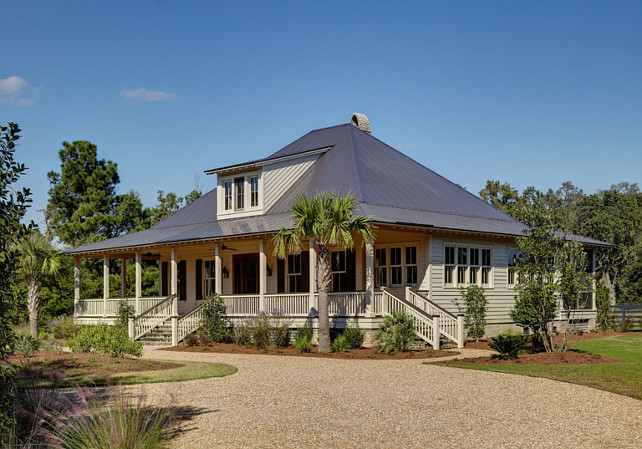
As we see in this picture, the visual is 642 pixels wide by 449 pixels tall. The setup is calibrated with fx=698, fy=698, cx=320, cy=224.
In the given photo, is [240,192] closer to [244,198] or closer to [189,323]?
[244,198]

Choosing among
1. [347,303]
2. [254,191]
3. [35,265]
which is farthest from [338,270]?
[35,265]

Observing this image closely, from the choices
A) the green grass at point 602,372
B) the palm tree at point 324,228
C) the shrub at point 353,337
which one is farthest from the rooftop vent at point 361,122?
the green grass at point 602,372

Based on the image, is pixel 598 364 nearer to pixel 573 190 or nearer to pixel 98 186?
pixel 98 186

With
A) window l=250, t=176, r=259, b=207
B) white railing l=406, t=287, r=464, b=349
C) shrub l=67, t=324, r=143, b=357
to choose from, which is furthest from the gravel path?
window l=250, t=176, r=259, b=207

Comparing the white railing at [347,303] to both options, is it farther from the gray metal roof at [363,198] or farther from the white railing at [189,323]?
the white railing at [189,323]

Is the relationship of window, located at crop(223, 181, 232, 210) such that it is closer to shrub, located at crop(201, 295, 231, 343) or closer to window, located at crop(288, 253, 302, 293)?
window, located at crop(288, 253, 302, 293)

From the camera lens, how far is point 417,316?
65.9 ft

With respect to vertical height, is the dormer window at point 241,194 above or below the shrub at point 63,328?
above

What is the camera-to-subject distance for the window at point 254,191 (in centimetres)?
2633

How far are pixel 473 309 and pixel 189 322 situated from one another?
9509mm

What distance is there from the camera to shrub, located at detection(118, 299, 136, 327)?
25034 mm

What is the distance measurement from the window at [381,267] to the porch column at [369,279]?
361cm

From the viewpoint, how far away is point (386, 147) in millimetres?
29391

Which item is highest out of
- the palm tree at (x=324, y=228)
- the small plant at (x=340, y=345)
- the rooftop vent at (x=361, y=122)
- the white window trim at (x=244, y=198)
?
the rooftop vent at (x=361, y=122)
